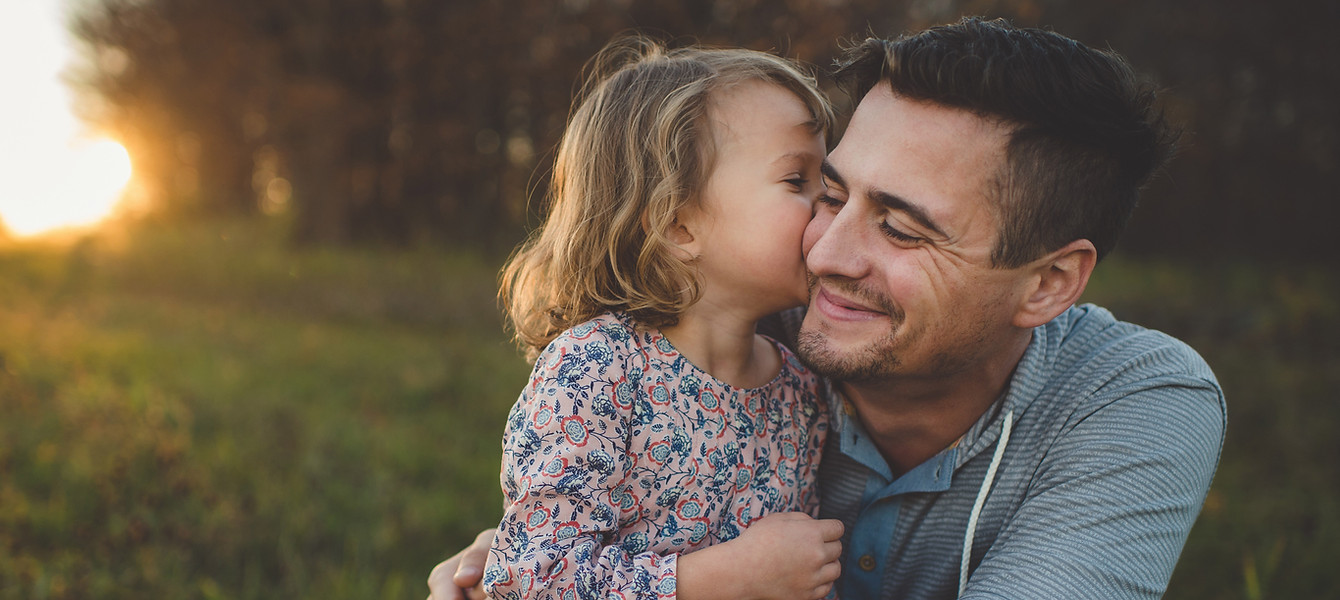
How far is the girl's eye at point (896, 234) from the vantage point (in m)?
1.86

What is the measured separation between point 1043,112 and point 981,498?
0.82m

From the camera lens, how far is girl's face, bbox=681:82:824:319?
196 cm

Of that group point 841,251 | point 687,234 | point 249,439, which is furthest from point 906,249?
point 249,439

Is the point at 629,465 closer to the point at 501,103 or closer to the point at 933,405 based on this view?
the point at 933,405

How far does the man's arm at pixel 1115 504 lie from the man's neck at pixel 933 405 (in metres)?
0.27

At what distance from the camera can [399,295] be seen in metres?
8.03

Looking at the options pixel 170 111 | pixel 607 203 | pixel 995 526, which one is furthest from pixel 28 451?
pixel 170 111

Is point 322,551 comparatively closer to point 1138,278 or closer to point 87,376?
point 87,376

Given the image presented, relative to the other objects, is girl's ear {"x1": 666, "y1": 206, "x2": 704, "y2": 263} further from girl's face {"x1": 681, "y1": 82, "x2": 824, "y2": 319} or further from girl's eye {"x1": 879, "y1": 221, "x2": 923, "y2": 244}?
girl's eye {"x1": 879, "y1": 221, "x2": 923, "y2": 244}

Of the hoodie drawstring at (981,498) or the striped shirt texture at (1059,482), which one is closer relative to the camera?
the striped shirt texture at (1059,482)

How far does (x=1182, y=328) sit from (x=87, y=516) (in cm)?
794

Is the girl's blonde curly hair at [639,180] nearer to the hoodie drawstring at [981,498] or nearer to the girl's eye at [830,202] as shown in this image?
the girl's eye at [830,202]

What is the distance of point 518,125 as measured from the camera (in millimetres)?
9281

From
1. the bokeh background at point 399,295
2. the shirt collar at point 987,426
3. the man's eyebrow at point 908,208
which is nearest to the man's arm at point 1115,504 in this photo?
the shirt collar at point 987,426
